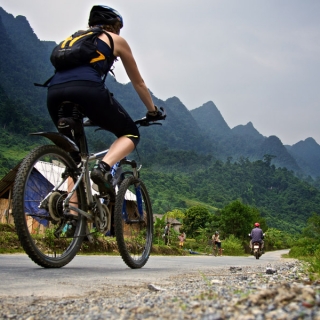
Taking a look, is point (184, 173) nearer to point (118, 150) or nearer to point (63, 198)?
point (118, 150)

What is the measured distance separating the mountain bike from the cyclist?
0.37 feet

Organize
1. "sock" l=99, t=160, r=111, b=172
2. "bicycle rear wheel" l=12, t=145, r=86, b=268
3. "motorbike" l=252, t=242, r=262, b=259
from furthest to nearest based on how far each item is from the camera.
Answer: "motorbike" l=252, t=242, r=262, b=259 → "sock" l=99, t=160, r=111, b=172 → "bicycle rear wheel" l=12, t=145, r=86, b=268

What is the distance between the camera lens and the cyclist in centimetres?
326

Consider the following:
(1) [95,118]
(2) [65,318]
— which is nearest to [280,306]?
(2) [65,318]

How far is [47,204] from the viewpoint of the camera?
3160 millimetres

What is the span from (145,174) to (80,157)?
11539 cm

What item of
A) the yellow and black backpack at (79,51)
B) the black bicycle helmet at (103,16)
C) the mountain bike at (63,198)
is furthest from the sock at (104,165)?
the black bicycle helmet at (103,16)

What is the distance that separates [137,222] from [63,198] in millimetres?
1323

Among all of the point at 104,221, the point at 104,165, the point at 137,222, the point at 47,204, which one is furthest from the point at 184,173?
the point at 47,204

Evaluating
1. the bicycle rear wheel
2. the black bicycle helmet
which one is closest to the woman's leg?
the bicycle rear wheel

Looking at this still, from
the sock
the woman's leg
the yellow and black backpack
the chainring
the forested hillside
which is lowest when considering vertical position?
the chainring

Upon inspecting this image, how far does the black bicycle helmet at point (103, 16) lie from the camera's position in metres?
3.63

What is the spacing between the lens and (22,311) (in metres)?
1.62

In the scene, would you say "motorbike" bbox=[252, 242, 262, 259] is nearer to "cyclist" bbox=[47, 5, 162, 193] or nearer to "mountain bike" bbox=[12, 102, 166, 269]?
"mountain bike" bbox=[12, 102, 166, 269]
